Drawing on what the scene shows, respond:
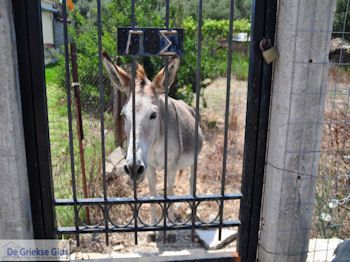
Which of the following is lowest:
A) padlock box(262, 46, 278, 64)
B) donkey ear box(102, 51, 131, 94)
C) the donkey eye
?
the donkey eye

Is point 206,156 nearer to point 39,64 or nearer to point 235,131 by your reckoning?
point 235,131

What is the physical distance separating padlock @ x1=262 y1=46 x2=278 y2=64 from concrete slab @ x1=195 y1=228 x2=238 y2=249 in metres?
2.47

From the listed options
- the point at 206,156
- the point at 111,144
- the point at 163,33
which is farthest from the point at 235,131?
the point at 163,33

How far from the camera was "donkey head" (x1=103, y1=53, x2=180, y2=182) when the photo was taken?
345 centimetres

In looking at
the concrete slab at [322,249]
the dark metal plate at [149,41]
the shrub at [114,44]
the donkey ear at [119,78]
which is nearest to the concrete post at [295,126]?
the concrete slab at [322,249]

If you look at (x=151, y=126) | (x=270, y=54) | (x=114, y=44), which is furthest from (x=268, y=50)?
(x=114, y=44)

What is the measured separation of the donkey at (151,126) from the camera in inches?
137

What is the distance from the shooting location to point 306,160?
3068 mm

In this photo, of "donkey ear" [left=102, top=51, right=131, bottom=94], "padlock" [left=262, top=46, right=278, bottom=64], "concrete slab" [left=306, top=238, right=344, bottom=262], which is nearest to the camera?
"padlock" [left=262, top=46, right=278, bottom=64]

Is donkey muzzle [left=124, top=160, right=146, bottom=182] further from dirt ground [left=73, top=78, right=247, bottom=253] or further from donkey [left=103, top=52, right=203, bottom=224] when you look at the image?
dirt ground [left=73, top=78, right=247, bottom=253]

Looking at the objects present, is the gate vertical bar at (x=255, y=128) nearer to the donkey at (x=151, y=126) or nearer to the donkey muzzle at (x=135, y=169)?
the donkey at (x=151, y=126)

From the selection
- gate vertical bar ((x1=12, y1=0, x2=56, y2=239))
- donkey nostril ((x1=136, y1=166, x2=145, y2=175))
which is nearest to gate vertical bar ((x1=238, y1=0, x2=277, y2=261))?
donkey nostril ((x1=136, y1=166, x2=145, y2=175))

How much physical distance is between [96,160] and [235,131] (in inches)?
160

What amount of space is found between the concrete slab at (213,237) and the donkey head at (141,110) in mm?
1406
